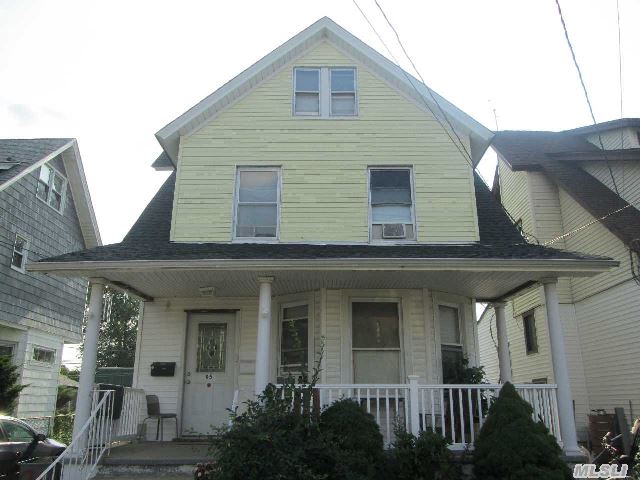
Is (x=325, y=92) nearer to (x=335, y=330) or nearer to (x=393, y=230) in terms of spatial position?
(x=393, y=230)

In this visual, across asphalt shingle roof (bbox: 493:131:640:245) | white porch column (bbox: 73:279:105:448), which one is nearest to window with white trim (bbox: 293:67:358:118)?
white porch column (bbox: 73:279:105:448)

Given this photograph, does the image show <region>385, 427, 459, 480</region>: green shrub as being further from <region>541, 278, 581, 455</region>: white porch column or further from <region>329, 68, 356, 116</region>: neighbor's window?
<region>329, 68, 356, 116</region>: neighbor's window

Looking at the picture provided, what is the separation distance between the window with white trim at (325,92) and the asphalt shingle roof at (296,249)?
276 cm

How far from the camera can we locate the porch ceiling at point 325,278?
7820mm

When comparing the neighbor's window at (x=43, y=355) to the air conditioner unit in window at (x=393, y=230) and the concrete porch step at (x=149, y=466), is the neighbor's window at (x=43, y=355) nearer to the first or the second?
the concrete porch step at (x=149, y=466)

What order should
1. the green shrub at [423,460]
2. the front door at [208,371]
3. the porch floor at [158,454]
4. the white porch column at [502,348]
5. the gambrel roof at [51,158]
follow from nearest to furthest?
the green shrub at [423,460] < the porch floor at [158,454] < the front door at [208,371] < the white porch column at [502,348] < the gambrel roof at [51,158]

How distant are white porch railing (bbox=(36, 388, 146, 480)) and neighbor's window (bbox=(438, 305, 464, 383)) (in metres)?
5.05

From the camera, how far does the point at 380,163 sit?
990 centimetres

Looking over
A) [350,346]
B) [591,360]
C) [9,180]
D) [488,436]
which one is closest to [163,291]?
[350,346]

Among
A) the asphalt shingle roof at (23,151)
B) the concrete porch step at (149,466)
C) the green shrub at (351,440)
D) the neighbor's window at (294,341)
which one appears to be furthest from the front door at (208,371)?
the asphalt shingle roof at (23,151)

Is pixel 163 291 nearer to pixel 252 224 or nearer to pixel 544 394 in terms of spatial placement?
pixel 252 224

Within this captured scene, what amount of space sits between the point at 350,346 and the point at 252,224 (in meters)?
2.70

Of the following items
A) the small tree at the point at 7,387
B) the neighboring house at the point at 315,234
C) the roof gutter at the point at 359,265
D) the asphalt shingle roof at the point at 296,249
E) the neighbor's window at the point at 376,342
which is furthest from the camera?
the small tree at the point at 7,387

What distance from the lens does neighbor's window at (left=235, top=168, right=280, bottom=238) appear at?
9.65 m
